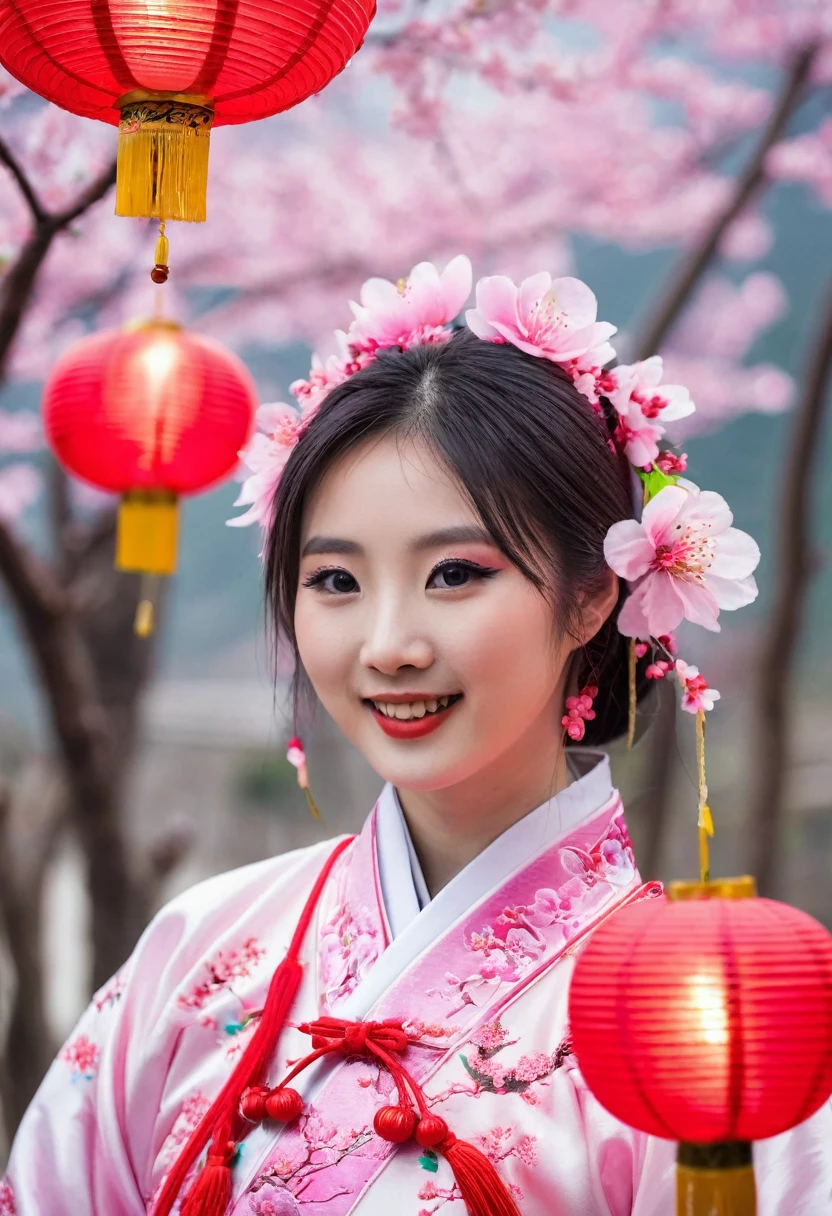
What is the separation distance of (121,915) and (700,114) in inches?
145

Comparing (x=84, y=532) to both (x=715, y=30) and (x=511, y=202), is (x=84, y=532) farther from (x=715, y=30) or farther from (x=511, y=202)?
(x=715, y=30)

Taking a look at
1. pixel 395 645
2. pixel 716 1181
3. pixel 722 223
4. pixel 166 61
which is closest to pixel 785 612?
pixel 722 223

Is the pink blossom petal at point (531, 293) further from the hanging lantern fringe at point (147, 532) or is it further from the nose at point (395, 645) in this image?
the hanging lantern fringe at point (147, 532)

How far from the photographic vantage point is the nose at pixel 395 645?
1615mm

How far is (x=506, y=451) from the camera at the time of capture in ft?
5.50

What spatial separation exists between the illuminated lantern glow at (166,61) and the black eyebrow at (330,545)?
1.40 ft

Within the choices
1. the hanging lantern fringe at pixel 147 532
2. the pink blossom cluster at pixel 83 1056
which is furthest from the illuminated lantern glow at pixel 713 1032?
the hanging lantern fringe at pixel 147 532

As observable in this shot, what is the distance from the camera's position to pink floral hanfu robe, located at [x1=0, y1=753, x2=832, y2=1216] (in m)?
1.57

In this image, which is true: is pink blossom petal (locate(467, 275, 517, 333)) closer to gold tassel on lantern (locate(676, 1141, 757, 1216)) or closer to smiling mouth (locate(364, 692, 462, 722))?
smiling mouth (locate(364, 692, 462, 722))

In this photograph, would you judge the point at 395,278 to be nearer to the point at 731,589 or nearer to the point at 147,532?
the point at 147,532

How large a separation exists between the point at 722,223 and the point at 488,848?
2.73 meters

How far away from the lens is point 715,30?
518 centimetres

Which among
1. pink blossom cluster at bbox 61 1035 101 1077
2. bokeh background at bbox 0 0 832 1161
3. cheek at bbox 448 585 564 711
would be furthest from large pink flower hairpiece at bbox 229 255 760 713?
pink blossom cluster at bbox 61 1035 101 1077

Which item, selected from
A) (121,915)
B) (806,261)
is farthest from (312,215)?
A: (806,261)
